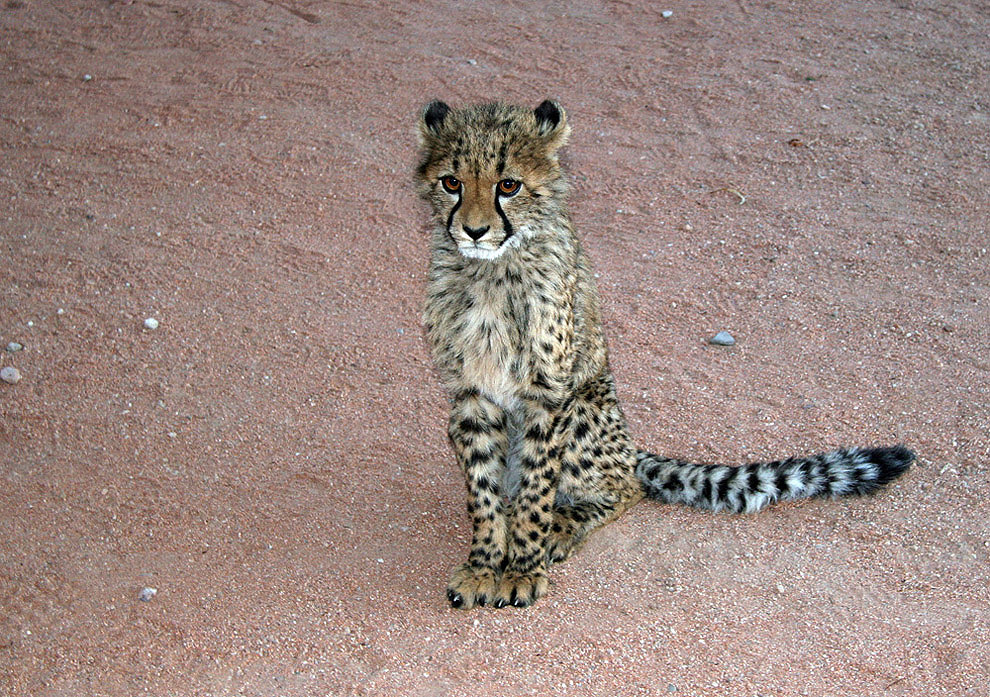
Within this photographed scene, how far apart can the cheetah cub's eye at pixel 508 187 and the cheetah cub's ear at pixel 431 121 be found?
1.23 ft

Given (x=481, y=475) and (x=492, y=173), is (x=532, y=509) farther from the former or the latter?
(x=492, y=173)

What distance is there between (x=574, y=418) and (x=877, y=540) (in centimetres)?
128

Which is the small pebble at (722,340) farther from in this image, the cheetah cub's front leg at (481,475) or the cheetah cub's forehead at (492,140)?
the cheetah cub's forehead at (492,140)

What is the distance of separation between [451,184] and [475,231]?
225 millimetres

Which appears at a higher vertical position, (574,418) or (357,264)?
(574,418)

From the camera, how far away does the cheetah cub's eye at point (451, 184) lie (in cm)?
375

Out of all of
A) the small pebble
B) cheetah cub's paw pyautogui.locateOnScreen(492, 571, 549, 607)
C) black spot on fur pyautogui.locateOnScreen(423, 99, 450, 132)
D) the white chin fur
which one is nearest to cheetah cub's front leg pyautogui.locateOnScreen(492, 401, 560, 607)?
cheetah cub's paw pyautogui.locateOnScreen(492, 571, 549, 607)

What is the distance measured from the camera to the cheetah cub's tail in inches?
172

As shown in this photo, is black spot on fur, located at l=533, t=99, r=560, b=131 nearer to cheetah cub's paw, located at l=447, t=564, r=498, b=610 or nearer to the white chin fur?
the white chin fur

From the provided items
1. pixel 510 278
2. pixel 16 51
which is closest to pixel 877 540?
pixel 510 278

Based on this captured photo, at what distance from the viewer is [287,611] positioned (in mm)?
4027

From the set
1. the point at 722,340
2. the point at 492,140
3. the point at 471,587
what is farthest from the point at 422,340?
the point at 492,140

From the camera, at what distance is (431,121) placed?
3977 mm

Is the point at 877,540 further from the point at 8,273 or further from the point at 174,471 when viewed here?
the point at 8,273
